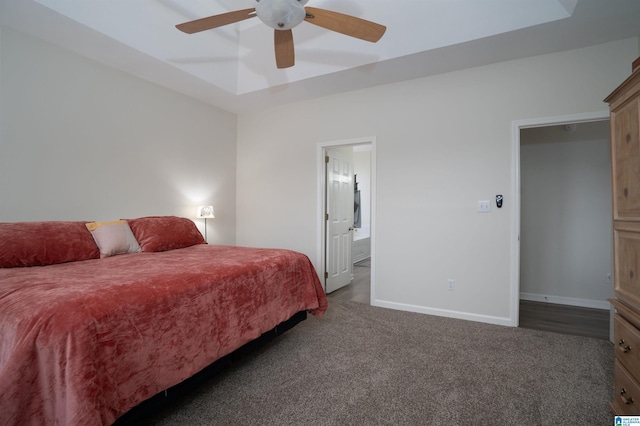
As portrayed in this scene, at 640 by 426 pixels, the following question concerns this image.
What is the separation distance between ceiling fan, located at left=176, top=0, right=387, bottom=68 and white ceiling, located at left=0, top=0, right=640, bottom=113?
887 mm

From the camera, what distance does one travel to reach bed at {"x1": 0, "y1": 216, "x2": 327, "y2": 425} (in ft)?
3.60

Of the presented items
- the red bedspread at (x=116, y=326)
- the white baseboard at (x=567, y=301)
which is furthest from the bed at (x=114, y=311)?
the white baseboard at (x=567, y=301)

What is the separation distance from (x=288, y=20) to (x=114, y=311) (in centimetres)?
195

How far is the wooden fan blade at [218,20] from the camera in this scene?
200 cm

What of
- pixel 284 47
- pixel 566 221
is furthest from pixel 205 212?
pixel 566 221

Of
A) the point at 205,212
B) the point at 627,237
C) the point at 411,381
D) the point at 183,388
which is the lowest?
the point at 411,381

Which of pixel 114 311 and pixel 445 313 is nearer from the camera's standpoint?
pixel 114 311

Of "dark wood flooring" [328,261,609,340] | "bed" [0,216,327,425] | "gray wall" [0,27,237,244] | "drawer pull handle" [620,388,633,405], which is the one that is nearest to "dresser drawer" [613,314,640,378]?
"drawer pull handle" [620,388,633,405]

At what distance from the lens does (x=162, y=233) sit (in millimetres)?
2906

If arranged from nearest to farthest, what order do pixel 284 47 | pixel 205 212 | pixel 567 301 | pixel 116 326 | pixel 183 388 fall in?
pixel 116 326, pixel 183 388, pixel 284 47, pixel 567 301, pixel 205 212

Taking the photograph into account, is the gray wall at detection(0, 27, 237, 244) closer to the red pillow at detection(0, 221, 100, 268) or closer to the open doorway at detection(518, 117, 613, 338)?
the red pillow at detection(0, 221, 100, 268)

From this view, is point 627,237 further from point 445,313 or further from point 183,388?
point 183,388

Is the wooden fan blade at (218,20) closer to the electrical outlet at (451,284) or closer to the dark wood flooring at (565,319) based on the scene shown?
the electrical outlet at (451,284)

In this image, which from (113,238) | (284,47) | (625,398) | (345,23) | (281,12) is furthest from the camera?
(113,238)
